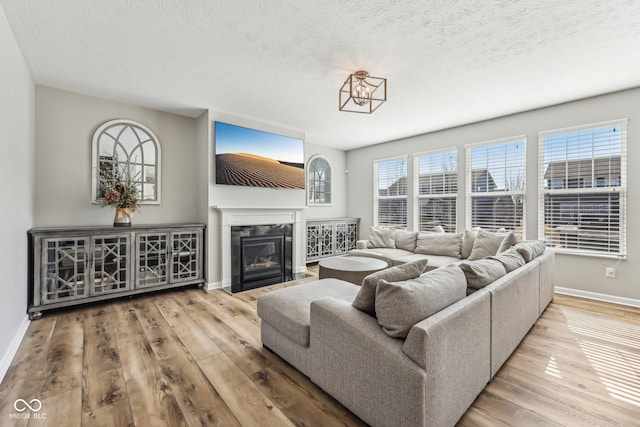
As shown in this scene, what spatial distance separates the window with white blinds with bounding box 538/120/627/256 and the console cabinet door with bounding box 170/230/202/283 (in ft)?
16.0

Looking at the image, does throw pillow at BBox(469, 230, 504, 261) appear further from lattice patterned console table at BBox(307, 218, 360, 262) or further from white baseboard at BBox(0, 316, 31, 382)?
white baseboard at BBox(0, 316, 31, 382)

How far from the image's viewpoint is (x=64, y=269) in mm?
3082

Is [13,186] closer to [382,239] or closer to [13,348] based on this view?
[13,348]

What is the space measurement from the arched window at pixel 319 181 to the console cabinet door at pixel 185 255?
2.58 meters

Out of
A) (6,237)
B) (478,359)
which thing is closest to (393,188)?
(478,359)

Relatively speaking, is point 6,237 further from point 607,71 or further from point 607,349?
point 607,71

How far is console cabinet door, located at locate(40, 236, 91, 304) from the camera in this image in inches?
116

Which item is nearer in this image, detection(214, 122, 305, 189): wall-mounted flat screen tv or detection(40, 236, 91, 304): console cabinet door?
detection(40, 236, 91, 304): console cabinet door

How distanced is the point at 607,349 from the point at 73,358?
4.26 meters

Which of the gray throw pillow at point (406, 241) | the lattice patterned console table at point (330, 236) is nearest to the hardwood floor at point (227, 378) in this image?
the gray throw pillow at point (406, 241)

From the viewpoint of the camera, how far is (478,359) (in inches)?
65.5

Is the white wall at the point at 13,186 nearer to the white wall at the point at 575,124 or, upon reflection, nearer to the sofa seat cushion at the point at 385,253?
the sofa seat cushion at the point at 385,253

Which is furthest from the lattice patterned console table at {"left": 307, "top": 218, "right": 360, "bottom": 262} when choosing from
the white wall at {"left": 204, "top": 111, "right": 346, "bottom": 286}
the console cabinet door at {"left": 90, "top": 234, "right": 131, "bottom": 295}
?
the console cabinet door at {"left": 90, "top": 234, "right": 131, "bottom": 295}

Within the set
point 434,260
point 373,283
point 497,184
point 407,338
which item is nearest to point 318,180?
point 434,260
